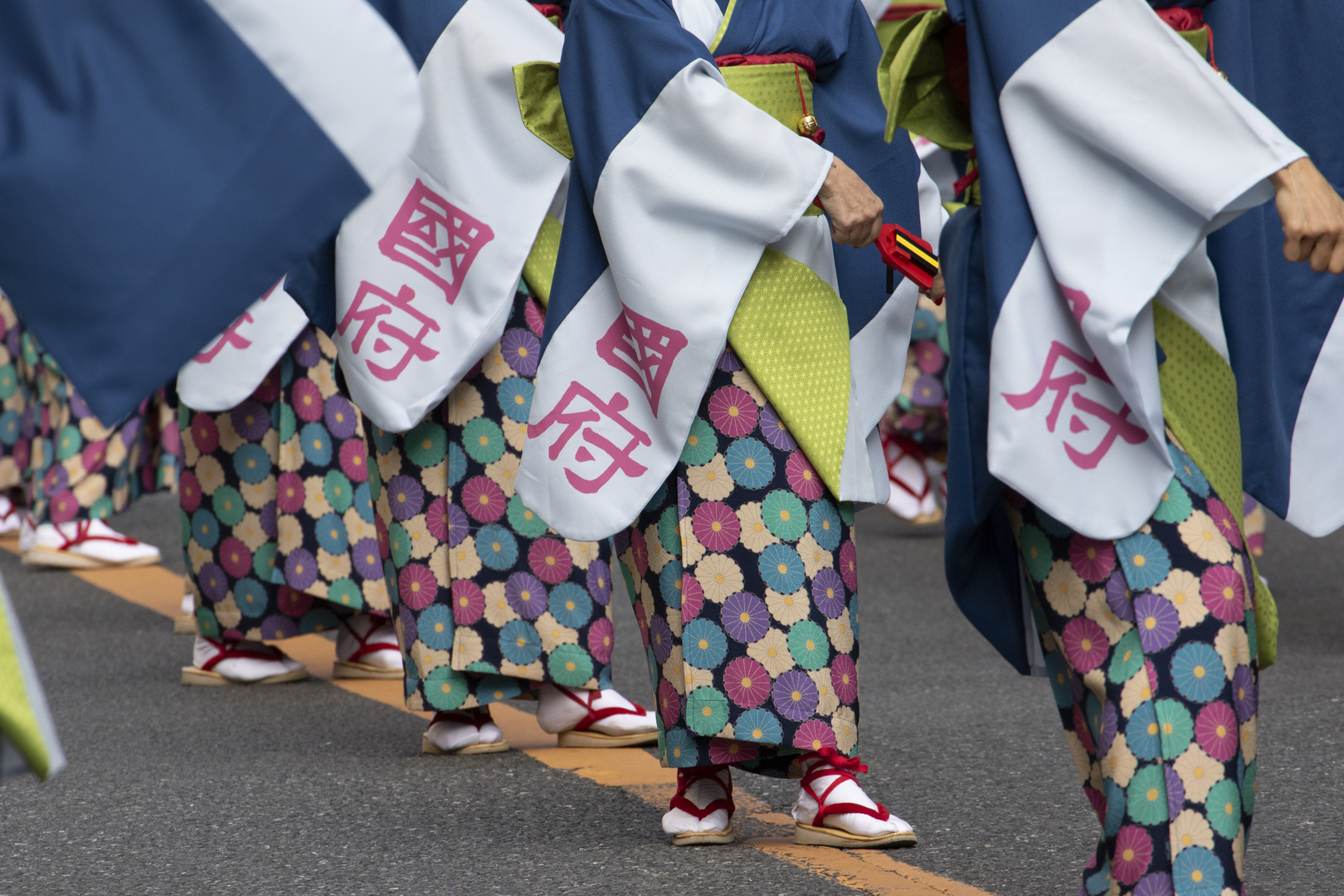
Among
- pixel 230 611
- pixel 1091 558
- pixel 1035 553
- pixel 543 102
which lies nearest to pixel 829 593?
pixel 1035 553

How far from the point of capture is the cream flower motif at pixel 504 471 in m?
3.31

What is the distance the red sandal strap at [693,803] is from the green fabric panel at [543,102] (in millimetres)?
998

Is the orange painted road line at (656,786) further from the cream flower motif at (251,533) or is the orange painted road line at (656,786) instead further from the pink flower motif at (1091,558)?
the pink flower motif at (1091,558)

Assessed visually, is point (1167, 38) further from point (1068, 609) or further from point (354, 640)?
point (354, 640)

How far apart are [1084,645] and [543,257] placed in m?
1.65

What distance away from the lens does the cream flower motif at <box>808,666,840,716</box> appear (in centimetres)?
251

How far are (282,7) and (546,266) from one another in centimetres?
196

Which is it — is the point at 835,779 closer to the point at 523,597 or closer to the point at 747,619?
the point at 747,619

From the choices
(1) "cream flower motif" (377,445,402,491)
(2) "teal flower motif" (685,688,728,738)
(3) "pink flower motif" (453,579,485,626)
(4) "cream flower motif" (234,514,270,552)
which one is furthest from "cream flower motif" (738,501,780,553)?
(4) "cream flower motif" (234,514,270,552)

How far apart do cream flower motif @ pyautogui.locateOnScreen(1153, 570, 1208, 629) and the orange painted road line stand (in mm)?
680

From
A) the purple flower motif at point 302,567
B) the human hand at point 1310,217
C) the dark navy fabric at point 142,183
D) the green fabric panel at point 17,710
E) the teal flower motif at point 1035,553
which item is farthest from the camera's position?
the purple flower motif at point 302,567

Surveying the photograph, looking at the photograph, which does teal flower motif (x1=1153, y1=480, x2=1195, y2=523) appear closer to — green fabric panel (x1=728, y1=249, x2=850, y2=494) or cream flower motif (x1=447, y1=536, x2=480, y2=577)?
green fabric panel (x1=728, y1=249, x2=850, y2=494)

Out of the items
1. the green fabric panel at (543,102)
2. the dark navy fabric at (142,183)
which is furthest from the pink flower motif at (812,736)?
the dark navy fabric at (142,183)

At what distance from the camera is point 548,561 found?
334cm
